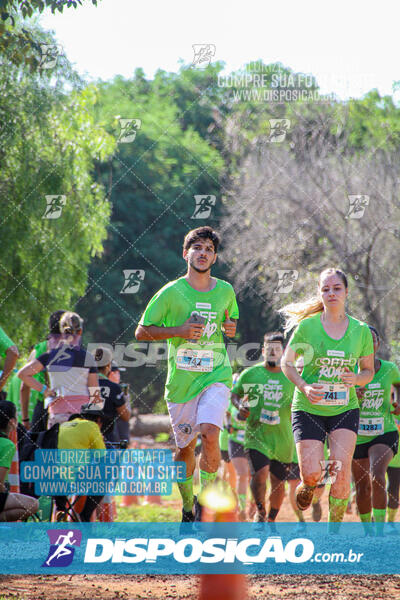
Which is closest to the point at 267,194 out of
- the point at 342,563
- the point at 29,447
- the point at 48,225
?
the point at 48,225

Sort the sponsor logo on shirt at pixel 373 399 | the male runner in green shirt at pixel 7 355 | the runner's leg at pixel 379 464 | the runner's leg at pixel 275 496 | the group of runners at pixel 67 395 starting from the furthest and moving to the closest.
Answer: the runner's leg at pixel 275 496 → the sponsor logo on shirt at pixel 373 399 → the runner's leg at pixel 379 464 → the group of runners at pixel 67 395 → the male runner in green shirt at pixel 7 355

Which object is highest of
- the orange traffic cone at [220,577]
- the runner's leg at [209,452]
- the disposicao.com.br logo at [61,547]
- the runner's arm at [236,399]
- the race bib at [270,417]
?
the runner's arm at [236,399]

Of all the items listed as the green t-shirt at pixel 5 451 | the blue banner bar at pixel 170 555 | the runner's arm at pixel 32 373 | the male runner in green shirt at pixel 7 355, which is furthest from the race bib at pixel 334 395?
the runner's arm at pixel 32 373

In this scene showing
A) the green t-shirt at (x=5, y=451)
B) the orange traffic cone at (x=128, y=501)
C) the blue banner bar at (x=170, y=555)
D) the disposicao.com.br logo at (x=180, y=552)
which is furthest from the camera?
the orange traffic cone at (x=128, y=501)

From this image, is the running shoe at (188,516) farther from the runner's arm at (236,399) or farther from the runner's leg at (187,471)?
the runner's arm at (236,399)

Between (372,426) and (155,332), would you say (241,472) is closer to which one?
(372,426)

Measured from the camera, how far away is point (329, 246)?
55.8ft

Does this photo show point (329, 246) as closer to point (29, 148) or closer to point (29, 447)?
point (29, 148)

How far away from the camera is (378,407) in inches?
311

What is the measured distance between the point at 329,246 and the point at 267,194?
6.47 ft

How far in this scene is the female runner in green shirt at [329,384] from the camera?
19.7 feet

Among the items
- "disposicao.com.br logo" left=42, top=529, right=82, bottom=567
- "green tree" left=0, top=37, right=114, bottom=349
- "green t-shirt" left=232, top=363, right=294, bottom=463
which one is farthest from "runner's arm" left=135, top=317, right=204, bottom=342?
"green tree" left=0, top=37, right=114, bottom=349

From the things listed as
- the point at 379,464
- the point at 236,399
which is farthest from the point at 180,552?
the point at 236,399

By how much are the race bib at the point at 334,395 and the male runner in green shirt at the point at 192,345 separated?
72cm
